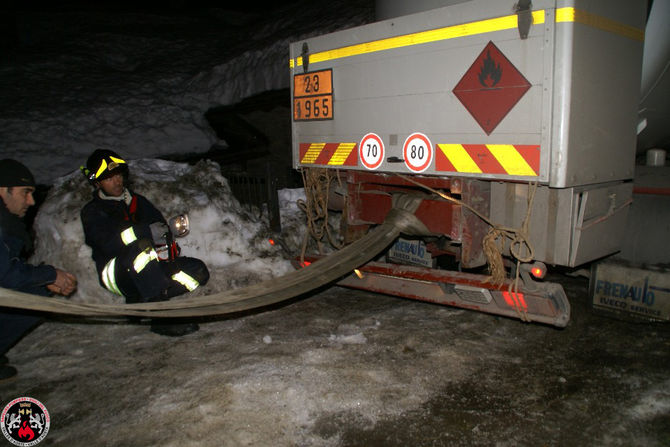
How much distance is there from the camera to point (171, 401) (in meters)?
3.19

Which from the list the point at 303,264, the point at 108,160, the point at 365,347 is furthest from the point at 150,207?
the point at 365,347

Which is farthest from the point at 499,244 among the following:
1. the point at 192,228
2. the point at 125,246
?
the point at 192,228

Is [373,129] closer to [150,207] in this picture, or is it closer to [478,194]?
[478,194]

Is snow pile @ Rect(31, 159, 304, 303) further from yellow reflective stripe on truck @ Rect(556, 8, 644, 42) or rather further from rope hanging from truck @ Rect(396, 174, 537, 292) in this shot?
yellow reflective stripe on truck @ Rect(556, 8, 644, 42)

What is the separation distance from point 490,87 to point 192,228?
12.1 ft

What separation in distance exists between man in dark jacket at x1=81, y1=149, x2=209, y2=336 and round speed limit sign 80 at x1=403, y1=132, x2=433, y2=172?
2248 mm

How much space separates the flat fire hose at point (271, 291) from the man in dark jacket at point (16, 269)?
24 cm

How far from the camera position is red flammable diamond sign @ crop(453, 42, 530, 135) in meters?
3.11

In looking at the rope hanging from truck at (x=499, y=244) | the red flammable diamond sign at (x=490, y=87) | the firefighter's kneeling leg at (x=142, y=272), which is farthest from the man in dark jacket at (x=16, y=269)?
the red flammable diamond sign at (x=490, y=87)

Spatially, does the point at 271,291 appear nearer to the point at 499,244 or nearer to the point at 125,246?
the point at 125,246

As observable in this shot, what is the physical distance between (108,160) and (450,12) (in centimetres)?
313

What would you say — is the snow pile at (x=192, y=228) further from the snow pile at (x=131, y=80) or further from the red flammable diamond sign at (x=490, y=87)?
the red flammable diamond sign at (x=490, y=87)

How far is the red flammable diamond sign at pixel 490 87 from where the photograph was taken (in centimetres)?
311

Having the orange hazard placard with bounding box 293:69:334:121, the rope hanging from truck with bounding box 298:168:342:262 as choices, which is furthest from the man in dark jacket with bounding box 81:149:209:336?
the orange hazard placard with bounding box 293:69:334:121
